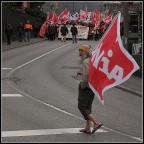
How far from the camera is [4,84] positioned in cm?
1608

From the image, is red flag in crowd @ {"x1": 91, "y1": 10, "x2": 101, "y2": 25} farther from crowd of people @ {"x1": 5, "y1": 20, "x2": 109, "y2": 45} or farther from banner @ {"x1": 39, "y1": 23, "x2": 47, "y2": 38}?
banner @ {"x1": 39, "y1": 23, "x2": 47, "y2": 38}

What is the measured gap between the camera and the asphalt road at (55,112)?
8.85 meters

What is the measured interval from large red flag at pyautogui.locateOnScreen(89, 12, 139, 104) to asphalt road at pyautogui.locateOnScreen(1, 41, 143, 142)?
1.03 metres

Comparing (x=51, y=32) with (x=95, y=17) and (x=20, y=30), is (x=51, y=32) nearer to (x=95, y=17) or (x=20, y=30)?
(x=20, y=30)

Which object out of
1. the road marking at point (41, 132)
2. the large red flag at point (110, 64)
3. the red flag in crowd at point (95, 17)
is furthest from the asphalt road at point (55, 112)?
the red flag in crowd at point (95, 17)

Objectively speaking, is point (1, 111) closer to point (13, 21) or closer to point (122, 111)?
point (122, 111)

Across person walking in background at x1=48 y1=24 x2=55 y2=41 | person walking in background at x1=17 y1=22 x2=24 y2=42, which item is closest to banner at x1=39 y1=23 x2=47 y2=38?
person walking in background at x1=48 y1=24 x2=55 y2=41

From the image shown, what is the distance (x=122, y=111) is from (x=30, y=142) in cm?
412

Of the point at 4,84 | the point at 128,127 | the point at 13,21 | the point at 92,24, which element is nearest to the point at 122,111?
the point at 128,127

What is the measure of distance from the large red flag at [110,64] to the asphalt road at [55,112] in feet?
3.37

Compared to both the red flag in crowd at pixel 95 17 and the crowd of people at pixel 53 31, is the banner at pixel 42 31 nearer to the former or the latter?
the crowd of people at pixel 53 31

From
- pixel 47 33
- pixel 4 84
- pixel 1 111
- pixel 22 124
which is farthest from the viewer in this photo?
pixel 47 33

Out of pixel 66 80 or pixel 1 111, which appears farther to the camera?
pixel 66 80

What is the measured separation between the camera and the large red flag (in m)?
8.26
